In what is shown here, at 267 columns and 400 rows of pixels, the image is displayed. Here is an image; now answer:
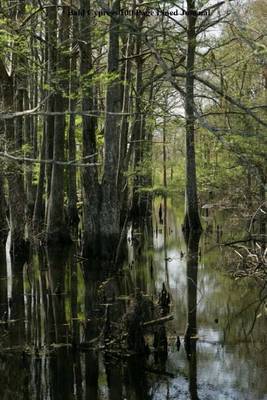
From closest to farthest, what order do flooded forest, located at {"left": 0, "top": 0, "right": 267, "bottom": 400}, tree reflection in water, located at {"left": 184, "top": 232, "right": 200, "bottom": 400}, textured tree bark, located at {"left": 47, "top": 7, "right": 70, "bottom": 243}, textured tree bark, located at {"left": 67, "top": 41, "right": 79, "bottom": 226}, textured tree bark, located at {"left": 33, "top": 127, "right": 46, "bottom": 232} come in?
flooded forest, located at {"left": 0, "top": 0, "right": 267, "bottom": 400} → tree reflection in water, located at {"left": 184, "top": 232, "right": 200, "bottom": 400} → textured tree bark, located at {"left": 47, "top": 7, "right": 70, "bottom": 243} → textured tree bark, located at {"left": 33, "top": 127, "right": 46, "bottom": 232} → textured tree bark, located at {"left": 67, "top": 41, "right": 79, "bottom": 226}

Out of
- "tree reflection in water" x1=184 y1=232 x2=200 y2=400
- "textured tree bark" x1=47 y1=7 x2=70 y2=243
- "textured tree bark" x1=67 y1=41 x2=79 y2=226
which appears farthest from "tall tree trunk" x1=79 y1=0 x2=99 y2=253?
"textured tree bark" x1=67 y1=41 x2=79 y2=226

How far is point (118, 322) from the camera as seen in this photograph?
6.13 meters

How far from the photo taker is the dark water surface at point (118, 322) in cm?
475

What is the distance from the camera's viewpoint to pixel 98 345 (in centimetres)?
557

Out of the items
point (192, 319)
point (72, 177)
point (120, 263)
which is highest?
point (72, 177)

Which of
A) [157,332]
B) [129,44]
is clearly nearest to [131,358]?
[157,332]

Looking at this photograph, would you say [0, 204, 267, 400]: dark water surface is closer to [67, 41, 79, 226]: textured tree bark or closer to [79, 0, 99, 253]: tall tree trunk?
[79, 0, 99, 253]: tall tree trunk

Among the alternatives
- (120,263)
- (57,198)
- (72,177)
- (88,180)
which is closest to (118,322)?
(120,263)

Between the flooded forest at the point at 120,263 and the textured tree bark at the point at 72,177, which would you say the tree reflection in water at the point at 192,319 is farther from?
the textured tree bark at the point at 72,177

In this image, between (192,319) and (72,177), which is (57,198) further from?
(192,319)

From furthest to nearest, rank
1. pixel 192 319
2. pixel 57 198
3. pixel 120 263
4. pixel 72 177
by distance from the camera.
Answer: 1. pixel 72 177
2. pixel 57 198
3. pixel 120 263
4. pixel 192 319

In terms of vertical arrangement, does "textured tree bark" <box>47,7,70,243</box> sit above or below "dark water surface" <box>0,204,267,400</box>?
above

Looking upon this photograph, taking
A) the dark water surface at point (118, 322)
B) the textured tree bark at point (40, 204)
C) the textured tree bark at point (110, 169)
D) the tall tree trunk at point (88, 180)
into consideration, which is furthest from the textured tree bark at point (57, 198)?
the textured tree bark at point (110, 169)

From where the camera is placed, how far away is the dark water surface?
187 inches
